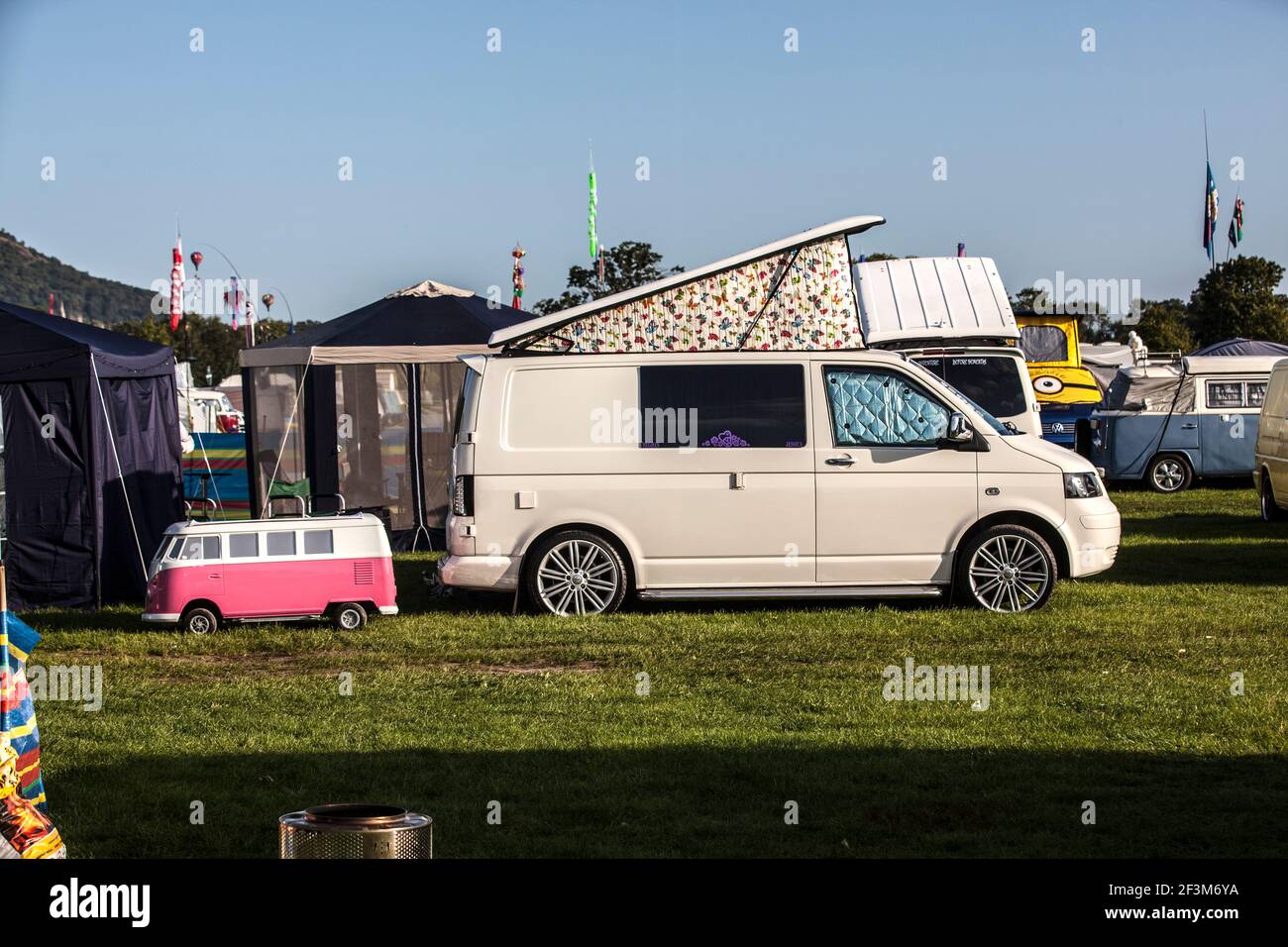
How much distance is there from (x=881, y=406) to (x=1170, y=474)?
43.4 feet

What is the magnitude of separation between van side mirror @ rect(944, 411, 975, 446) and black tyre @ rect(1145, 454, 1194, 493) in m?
12.9

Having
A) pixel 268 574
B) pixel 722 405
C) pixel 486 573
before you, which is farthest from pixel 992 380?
pixel 268 574

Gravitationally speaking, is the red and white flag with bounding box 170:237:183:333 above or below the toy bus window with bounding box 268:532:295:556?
above

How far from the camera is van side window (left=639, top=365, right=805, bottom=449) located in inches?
436

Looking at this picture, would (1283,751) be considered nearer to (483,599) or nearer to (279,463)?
(483,599)

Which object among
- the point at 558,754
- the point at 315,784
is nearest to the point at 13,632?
the point at 315,784

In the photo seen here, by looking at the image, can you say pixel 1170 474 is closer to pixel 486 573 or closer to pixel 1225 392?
pixel 1225 392

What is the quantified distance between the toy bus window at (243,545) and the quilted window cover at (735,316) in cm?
259

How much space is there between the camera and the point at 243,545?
10805mm

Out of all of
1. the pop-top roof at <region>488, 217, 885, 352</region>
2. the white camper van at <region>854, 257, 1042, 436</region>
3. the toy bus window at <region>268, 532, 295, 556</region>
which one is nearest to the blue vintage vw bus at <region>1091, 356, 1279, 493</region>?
the white camper van at <region>854, 257, 1042, 436</region>

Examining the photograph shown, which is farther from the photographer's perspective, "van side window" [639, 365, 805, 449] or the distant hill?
the distant hill

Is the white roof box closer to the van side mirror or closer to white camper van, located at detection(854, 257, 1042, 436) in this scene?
white camper van, located at detection(854, 257, 1042, 436)
